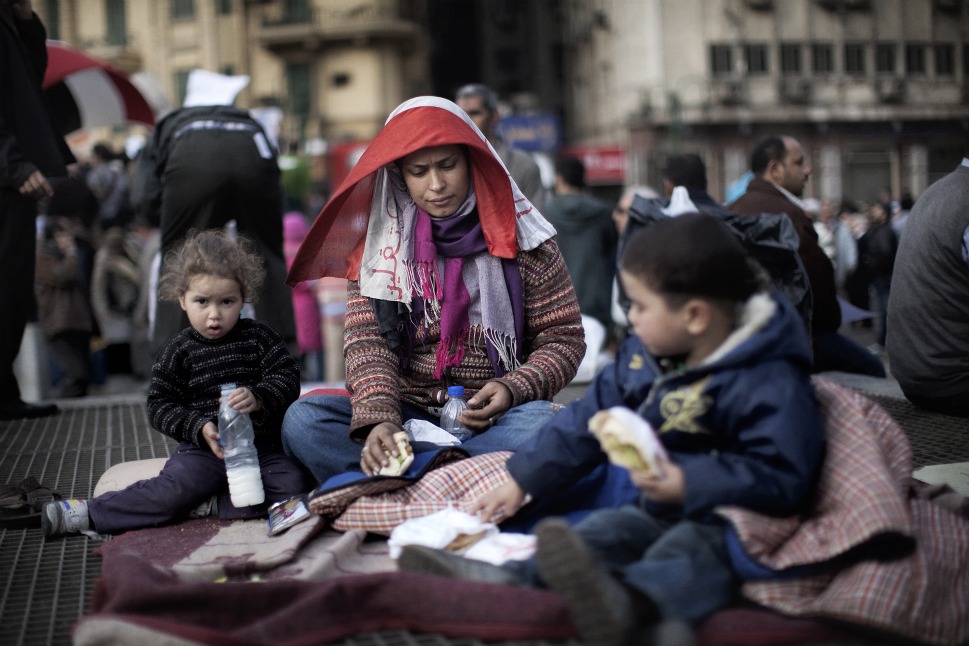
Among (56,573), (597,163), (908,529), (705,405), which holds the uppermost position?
(597,163)

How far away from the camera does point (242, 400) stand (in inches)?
147

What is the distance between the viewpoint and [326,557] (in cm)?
303

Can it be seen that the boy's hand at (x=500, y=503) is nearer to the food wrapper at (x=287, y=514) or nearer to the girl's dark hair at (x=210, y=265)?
the food wrapper at (x=287, y=514)

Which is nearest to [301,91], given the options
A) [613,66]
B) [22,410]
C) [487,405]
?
[613,66]

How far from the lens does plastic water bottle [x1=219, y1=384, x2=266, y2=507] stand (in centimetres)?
367

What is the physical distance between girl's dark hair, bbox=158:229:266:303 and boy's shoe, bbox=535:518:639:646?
1978mm

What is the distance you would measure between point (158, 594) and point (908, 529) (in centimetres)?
171

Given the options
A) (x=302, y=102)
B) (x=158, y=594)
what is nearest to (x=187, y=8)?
(x=302, y=102)

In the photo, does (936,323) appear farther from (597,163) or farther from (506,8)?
(506,8)

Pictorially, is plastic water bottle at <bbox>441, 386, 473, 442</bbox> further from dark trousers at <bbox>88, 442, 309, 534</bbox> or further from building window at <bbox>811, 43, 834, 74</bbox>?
building window at <bbox>811, 43, 834, 74</bbox>

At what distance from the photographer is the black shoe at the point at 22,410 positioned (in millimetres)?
5902

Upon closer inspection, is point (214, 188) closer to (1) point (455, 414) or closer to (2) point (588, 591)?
(1) point (455, 414)

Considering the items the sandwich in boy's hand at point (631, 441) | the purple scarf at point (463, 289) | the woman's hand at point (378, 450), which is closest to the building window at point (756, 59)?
the purple scarf at point (463, 289)

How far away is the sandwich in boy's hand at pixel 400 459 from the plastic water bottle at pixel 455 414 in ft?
1.09
